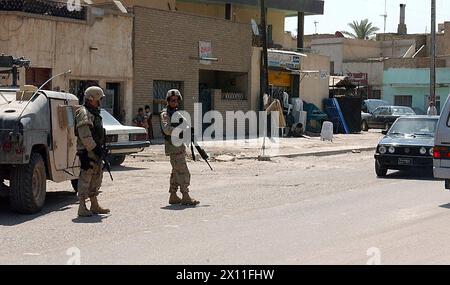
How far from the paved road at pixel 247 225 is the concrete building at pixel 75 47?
8.80 metres

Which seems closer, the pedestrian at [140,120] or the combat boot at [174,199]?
the combat boot at [174,199]

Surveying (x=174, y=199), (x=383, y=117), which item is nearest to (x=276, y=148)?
(x=174, y=199)

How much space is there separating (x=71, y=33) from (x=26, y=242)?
1715 cm

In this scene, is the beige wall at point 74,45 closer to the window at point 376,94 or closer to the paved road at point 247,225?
the paved road at point 247,225

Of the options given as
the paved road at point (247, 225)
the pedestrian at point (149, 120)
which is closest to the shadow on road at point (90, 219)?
the paved road at point (247, 225)

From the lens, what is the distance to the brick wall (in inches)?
1104

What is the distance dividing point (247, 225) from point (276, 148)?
16.6 m

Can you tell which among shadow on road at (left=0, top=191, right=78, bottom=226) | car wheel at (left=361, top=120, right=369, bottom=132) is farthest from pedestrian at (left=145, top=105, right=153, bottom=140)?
car wheel at (left=361, top=120, right=369, bottom=132)

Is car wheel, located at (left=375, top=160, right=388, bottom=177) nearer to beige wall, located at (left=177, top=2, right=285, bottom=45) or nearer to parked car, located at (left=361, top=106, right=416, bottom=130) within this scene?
beige wall, located at (left=177, top=2, right=285, bottom=45)

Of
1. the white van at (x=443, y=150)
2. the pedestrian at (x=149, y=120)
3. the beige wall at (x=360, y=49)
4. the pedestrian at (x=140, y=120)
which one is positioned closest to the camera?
the white van at (x=443, y=150)

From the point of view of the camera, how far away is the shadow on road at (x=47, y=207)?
1039 cm

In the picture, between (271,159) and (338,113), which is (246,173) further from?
(338,113)

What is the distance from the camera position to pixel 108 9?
2673 centimetres
